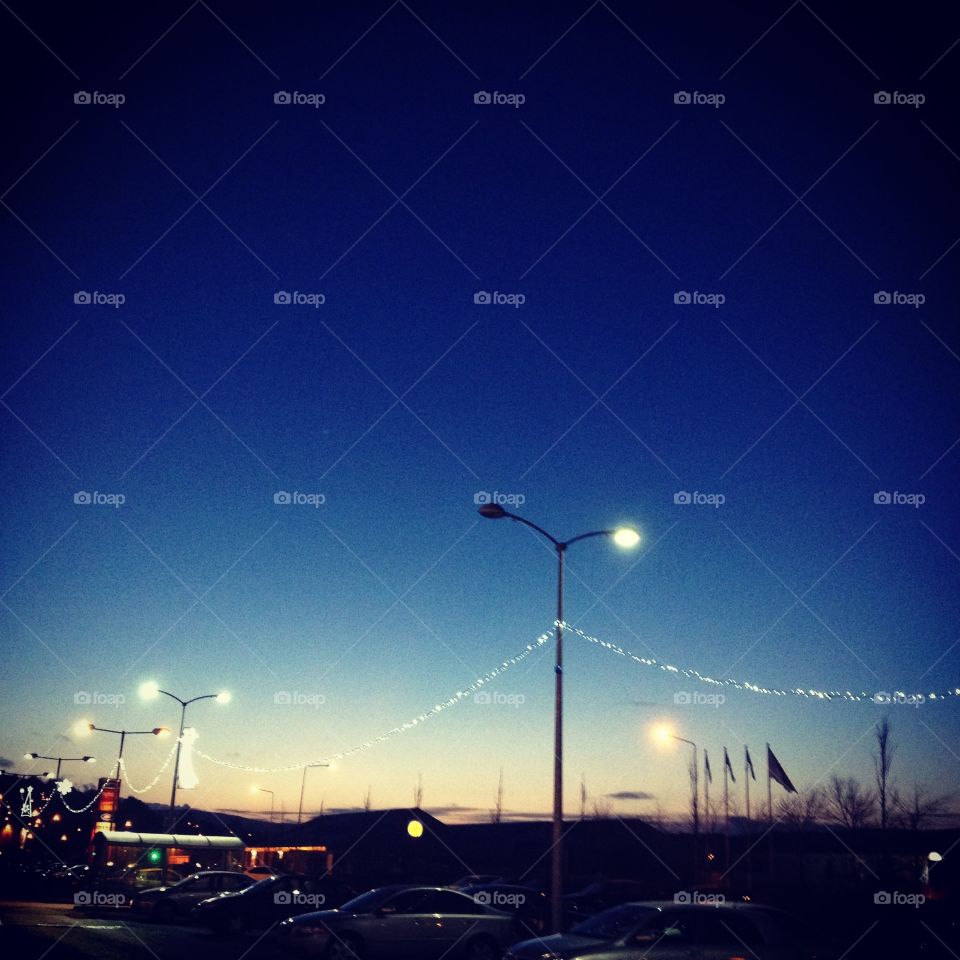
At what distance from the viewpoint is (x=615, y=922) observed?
10516 millimetres

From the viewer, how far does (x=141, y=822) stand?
423ft

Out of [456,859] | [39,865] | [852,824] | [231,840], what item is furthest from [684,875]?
[39,865]

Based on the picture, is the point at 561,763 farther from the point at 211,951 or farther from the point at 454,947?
the point at 211,951

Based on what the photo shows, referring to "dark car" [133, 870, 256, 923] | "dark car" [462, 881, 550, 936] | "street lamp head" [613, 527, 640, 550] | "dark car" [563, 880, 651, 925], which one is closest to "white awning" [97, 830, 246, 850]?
"dark car" [133, 870, 256, 923]

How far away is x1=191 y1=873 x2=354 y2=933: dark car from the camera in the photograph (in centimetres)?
1956

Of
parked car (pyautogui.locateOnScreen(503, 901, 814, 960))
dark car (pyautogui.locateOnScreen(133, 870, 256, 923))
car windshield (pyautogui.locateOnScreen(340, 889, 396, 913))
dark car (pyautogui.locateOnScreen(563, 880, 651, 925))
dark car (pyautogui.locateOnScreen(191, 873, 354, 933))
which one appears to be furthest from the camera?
dark car (pyautogui.locateOnScreen(563, 880, 651, 925))

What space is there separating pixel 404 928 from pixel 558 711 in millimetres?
4480

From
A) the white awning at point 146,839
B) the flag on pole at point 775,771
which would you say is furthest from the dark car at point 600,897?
the white awning at point 146,839

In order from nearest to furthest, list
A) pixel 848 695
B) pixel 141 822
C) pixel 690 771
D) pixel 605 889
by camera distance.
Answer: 1. pixel 848 695
2. pixel 605 889
3. pixel 690 771
4. pixel 141 822

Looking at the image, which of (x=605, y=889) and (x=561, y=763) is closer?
(x=561, y=763)

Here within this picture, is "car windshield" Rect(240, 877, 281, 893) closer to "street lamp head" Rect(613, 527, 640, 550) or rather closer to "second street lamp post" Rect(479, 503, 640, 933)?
"second street lamp post" Rect(479, 503, 640, 933)

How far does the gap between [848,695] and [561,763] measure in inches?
417

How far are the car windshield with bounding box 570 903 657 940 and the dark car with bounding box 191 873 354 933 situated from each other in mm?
10263

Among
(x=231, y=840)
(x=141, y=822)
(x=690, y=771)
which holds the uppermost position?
(x=690, y=771)
